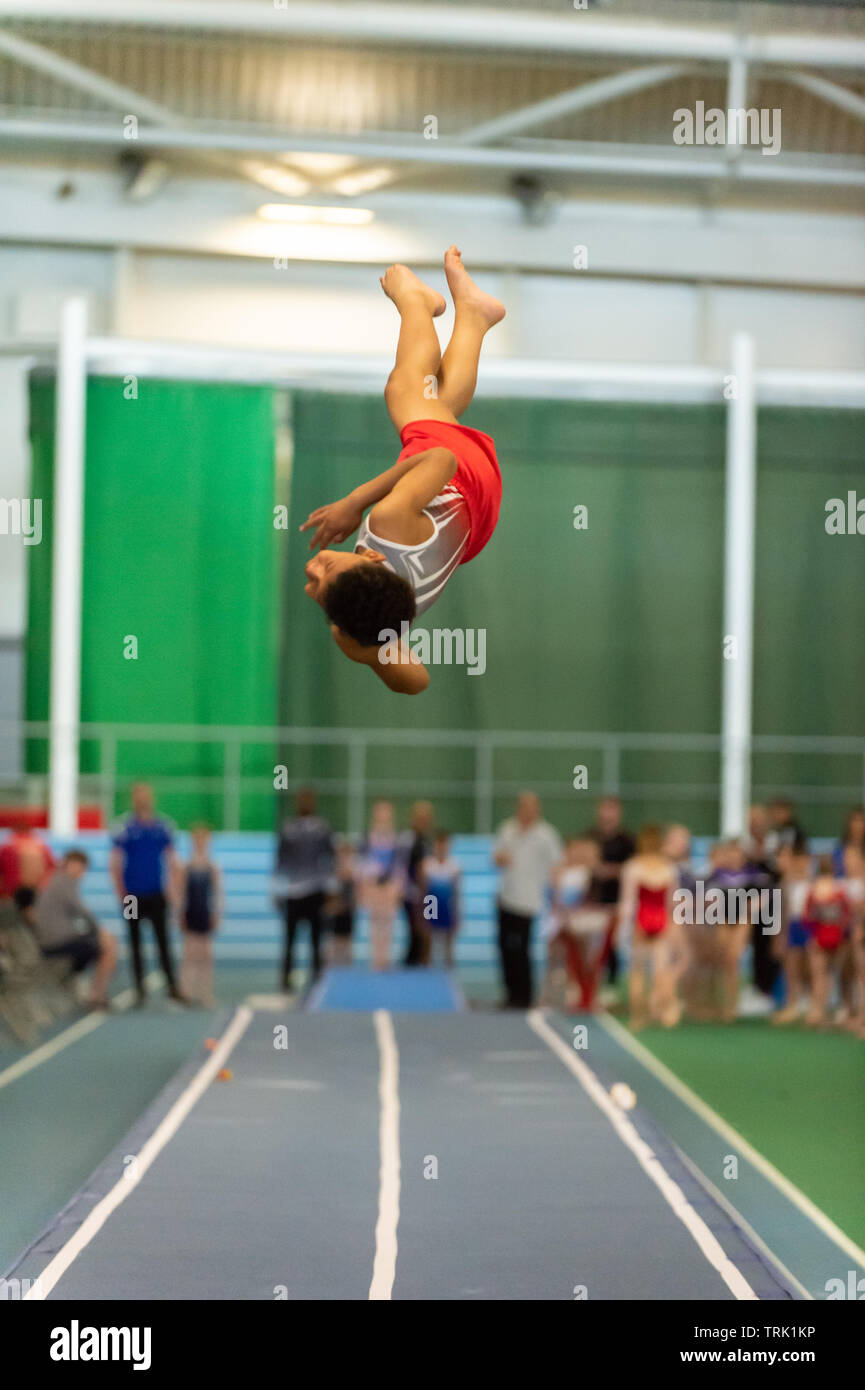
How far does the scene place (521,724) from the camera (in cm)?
1305

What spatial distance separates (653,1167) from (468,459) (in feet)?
9.23

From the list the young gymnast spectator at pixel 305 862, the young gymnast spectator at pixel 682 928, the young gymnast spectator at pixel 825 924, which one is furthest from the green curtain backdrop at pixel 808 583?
the young gymnast spectator at pixel 305 862

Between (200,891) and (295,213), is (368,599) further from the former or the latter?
(295,213)

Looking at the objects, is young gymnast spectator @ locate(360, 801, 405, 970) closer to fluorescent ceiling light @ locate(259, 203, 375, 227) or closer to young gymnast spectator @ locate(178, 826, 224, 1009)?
young gymnast spectator @ locate(178, 826, 224, 1009)

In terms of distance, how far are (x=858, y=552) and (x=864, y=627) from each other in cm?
62

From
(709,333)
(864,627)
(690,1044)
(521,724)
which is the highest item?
(709,333)

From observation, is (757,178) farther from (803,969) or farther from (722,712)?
(803,969)

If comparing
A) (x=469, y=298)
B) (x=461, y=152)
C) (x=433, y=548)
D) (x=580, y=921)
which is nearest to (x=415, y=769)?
(x=580, y=921)

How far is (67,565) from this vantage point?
12.1m

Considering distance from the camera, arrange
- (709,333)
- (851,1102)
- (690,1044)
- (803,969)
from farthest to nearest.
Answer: (709,333) → (803,969) → (690,1044) → (851,1102)

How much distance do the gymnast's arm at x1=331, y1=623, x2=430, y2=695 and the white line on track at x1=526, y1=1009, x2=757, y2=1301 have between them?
1.84 metres

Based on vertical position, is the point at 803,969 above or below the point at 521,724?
below

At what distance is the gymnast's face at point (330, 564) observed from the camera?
3.38 m
